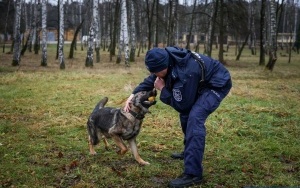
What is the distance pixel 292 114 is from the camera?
829cm

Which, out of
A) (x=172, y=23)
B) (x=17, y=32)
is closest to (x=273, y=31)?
(x=172, y=23)

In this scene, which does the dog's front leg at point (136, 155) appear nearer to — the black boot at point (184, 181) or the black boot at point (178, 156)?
the black boot at point (178, 156)

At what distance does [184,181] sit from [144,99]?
128 cm

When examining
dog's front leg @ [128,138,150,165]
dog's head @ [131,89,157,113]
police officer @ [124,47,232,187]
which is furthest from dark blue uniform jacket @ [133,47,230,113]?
dog's front leg @ [128,138,150,165]

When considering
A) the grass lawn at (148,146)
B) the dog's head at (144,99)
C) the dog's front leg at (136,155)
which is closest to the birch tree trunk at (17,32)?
the grass lawn at (148,146)

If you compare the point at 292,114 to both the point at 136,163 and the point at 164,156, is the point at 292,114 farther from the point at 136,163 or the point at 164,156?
the point at 136,163

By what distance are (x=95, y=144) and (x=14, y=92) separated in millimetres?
6546

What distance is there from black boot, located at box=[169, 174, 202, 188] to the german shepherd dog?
937 mm

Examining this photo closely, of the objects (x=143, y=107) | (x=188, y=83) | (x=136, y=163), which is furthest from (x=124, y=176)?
(x=188, y=83)

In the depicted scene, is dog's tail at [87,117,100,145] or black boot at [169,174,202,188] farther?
dog's tail at [87,117,100,145]

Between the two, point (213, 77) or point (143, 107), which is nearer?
point (213, 77)

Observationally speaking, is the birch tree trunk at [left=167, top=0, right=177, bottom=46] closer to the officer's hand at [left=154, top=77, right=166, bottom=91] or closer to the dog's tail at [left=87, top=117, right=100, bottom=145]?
the dog's tail at [left=87, top=117, right=100, bottom=145]

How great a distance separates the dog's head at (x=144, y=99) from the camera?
15.7ft

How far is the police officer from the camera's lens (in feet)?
13.4
